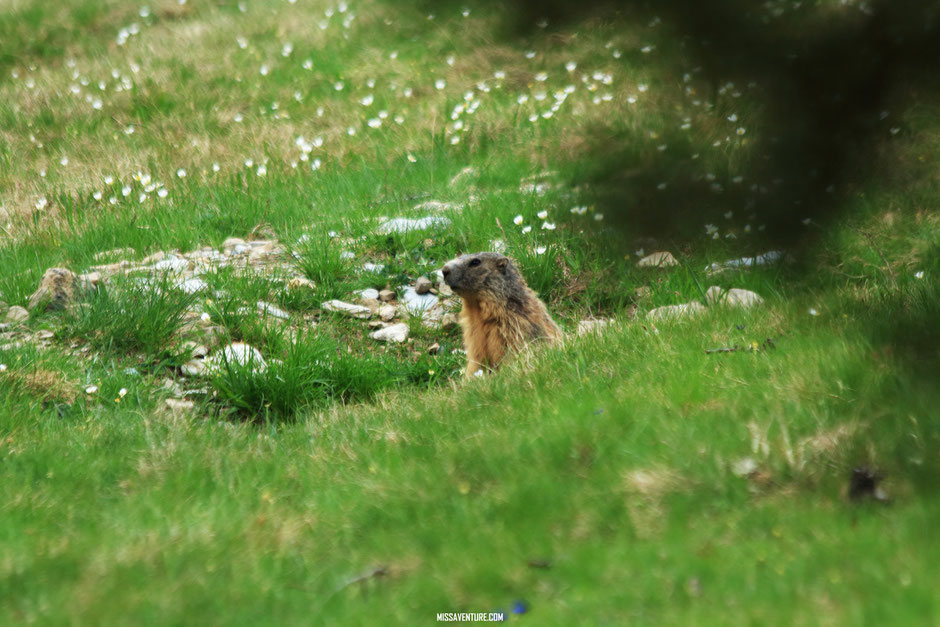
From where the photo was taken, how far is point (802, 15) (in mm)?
2947

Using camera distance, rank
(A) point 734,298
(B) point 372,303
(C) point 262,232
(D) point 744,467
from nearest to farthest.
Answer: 1. (D) point 744,467
2. (A) point 734,298
3. (B) point 372,303
4. (C) point 262,232

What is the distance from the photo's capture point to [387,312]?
346 inches

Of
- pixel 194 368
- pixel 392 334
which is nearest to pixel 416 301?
pixel 392 334

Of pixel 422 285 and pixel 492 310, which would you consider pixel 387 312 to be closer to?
pixel 422 285

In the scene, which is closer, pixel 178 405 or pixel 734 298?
pixel 178 405

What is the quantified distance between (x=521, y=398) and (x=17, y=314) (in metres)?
4.45

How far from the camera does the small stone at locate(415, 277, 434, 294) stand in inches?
360

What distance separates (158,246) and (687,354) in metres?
5.96

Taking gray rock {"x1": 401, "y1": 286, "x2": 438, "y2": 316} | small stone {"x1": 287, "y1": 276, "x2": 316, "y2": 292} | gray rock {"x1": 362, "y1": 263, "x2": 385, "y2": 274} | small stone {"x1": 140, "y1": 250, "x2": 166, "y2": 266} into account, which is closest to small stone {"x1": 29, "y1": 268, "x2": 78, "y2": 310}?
small stone {"x1": 140, "y1": 250, "x2": 166, "y2": 266}

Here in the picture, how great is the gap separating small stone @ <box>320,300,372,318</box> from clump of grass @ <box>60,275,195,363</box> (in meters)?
1.39

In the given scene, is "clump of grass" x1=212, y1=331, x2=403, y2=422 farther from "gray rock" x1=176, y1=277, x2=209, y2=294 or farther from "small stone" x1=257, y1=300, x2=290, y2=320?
"gray rock" x1=176, y1=277, x2=209, y2=294

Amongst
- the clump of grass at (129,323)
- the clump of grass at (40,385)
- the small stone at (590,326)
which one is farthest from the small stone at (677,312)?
the clump of grass at (40,385)

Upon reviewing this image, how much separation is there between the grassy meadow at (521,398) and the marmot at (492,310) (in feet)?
1.37

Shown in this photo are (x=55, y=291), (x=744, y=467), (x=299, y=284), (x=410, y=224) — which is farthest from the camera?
(x=410, y=224)
